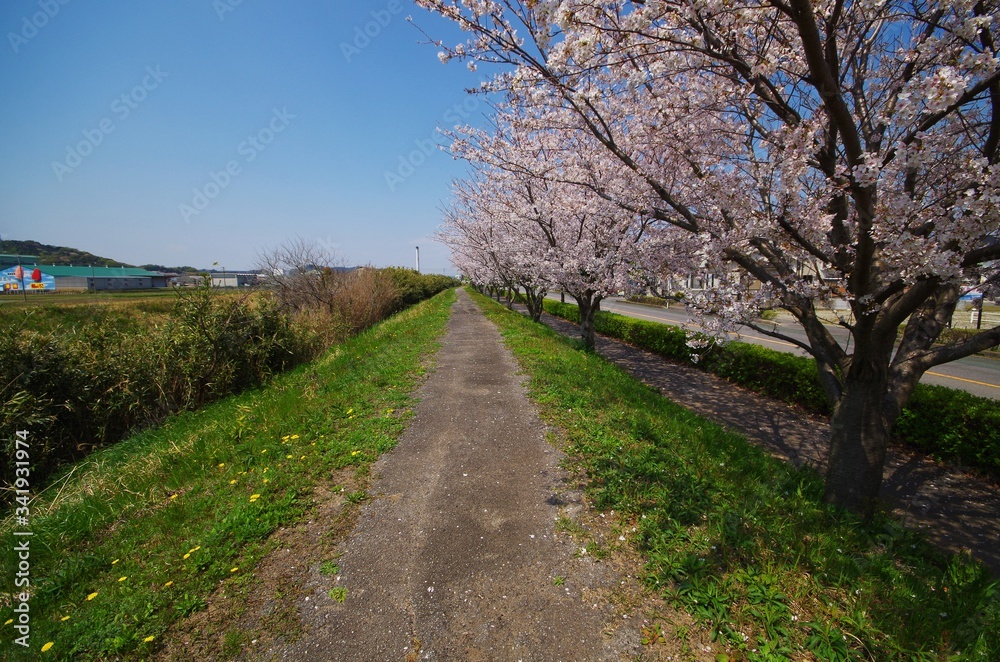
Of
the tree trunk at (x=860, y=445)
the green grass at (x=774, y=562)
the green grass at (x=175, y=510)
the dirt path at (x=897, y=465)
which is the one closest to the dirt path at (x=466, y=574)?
the green grass at (x=774, y=562)

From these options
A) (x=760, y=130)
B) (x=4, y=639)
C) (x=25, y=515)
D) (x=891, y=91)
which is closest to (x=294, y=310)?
(x=25, y=515)

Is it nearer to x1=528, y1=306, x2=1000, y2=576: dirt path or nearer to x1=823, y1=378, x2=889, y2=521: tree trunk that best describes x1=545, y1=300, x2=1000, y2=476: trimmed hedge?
x1=528, y1=306, x2=1000, y2=576: dirt path

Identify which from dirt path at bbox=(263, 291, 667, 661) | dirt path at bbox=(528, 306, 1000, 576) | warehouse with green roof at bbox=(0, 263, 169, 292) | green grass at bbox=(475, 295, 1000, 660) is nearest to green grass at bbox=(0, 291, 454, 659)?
dirt path at bbox=(263, 291, 667, 661)

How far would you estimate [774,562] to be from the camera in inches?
99.7

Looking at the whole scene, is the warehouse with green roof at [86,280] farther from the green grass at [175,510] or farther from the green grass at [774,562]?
the green grass at [774,562]

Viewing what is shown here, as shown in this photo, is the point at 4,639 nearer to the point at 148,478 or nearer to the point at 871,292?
the point at 148,478

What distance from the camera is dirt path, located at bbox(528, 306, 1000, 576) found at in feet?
14.1

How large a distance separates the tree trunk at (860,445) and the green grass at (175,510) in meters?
4.48

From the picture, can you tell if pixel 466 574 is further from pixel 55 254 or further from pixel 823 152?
pixel 55 254

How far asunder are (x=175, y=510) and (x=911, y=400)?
380 inches

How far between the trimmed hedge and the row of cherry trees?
4.29 ft

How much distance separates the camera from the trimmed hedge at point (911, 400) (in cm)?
550

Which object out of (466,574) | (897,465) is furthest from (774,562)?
(897,465)

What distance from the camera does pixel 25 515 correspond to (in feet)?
13.3
